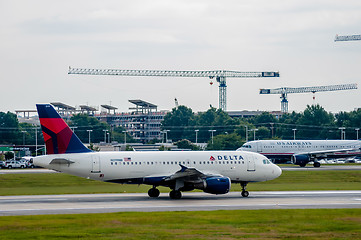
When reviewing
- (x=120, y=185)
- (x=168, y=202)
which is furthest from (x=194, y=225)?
(x=120, y=185)

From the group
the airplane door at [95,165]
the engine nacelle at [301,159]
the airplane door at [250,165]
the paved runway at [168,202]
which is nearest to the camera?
the paved runway at [168,202]

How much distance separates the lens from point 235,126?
643 ft

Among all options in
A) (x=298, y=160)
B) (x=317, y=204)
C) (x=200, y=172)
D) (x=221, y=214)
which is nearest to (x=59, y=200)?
(x=200, y=172)

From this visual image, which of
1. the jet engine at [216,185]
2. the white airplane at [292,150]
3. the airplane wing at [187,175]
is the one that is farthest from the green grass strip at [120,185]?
the white airplane at [292,150]

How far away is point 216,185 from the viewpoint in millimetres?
41938

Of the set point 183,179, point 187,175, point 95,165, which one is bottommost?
point 183,179

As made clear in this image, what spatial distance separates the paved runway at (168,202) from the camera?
3650cm

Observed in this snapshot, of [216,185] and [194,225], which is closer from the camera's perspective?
[194,225]

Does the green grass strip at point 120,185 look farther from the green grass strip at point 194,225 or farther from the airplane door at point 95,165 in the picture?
the green grass strip at point 194,225

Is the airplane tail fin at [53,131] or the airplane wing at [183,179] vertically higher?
the airplane tail fin at [53,131]

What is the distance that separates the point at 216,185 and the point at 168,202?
11.4 feet

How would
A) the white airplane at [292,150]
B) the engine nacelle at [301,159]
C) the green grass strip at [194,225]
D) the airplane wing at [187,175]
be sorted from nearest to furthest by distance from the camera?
the green grass strip at [194,225], the airplane wing at [187,175], the engine nacelle at [301,159], the white airplane at [292,150]

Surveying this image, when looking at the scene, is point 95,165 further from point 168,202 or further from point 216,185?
point 216,185

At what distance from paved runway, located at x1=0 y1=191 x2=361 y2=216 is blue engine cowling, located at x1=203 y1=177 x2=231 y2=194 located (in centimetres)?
70
